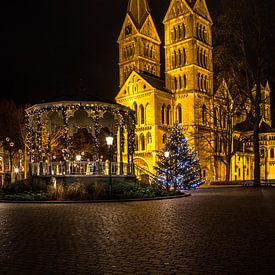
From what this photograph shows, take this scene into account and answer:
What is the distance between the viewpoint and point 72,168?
3033 centimetres

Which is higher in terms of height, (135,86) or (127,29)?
(127,29)

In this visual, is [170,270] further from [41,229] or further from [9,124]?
[9,124]

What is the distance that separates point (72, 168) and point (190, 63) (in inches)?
1816

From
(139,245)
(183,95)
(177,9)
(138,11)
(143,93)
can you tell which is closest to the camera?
(139,245)

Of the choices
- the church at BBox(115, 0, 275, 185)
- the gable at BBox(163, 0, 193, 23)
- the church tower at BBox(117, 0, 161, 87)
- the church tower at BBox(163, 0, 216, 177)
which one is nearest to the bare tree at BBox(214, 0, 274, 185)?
the church at BBox(115, 0, 275, 185)

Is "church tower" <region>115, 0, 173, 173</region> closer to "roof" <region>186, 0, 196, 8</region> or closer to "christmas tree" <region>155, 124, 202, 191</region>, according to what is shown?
"roof" <region>186, 0, 196, 8</region>

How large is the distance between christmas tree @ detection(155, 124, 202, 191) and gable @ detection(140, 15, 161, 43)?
4794 cm

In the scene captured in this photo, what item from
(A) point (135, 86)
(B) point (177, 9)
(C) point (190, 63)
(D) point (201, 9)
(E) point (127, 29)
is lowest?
(A) point (135, 86)

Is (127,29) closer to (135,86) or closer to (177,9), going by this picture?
(177,9)

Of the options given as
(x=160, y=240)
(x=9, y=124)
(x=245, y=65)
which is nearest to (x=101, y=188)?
(x=160, y=240)

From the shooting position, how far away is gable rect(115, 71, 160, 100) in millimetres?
70119

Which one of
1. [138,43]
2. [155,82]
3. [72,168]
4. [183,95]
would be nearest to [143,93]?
[155,82]

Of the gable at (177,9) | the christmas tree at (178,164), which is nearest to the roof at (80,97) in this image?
the christmas tree at (178,164)

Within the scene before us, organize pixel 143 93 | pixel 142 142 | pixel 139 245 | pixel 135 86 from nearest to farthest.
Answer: pixel 139 245 < pixel 142 142 < pixel 143 93 < pixel 135 86
